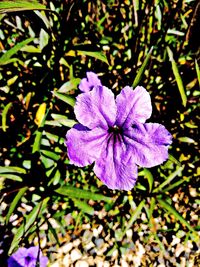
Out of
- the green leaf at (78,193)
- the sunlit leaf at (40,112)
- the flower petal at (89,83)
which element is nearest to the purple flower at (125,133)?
the flower petal at (89,83)

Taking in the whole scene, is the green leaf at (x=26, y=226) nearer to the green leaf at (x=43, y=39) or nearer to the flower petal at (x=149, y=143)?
the flower petal at (x=149, y=143)

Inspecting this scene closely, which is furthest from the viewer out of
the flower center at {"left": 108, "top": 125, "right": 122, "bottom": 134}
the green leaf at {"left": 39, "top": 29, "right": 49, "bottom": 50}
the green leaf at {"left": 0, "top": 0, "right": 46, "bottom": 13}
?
the green leaf at {"left": 39, "top": 29, "right": 49, "bottom": 50}

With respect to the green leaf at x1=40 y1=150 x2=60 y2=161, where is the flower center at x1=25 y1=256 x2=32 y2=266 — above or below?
below

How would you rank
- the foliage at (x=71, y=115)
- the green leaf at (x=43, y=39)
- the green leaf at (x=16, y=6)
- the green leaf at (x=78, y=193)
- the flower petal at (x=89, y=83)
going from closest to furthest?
the green leaf at (x=16, y=6), the flower petal at (x=89, y=83), the green leaf at (x=78, y=193), the green leaf at (x=43, y=39), the foliage at (x=71, y=115)

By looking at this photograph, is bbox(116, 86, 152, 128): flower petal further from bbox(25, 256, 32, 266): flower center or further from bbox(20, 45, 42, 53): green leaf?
bbox(25, 256, 32, 266): flower center

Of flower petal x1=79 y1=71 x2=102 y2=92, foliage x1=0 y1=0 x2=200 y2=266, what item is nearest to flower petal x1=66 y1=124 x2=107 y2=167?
flower petal x1=79 y1=71 x2=102 y2=92

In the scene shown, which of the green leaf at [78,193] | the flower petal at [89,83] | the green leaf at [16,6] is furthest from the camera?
the green leaf at [78,193]

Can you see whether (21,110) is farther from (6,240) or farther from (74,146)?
(74,146)
